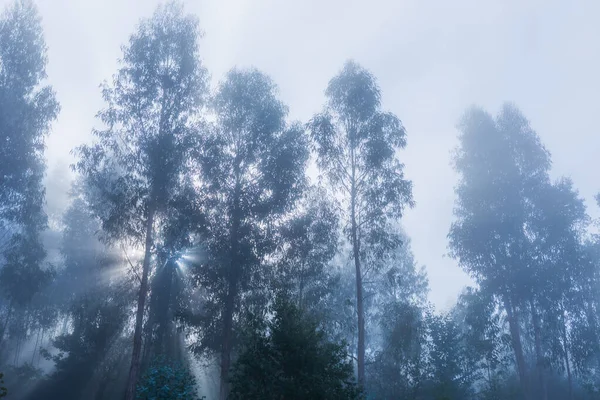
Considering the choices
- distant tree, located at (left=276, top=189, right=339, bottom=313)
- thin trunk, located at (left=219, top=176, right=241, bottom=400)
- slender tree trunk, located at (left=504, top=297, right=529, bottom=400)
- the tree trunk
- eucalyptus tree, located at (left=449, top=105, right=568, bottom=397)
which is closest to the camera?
the tree trunk

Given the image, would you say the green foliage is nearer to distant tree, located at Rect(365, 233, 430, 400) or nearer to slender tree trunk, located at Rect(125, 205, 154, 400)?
slender tree trunk, located at Rect(125, 205, 154, 400)

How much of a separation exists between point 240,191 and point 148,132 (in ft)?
17.0

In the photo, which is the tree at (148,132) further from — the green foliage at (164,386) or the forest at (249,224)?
the green foliage at (164,386)

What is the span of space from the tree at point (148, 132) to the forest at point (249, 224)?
72mm

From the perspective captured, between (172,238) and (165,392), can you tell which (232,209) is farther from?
(165,392)

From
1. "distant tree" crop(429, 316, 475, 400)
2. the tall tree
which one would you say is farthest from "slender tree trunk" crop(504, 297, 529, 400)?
"distant tree" crop(429, 316, 475, 400)

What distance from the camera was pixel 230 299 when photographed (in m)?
21.7

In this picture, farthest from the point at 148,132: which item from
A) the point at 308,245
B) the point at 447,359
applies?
the point at 447,359

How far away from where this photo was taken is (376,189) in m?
23.5

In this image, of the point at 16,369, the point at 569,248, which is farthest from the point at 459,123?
the point at 16,369

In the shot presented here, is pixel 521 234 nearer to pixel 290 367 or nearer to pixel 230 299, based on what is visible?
pixel 230 299

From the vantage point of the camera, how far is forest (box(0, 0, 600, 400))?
2147cm

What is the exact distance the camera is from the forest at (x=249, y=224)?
845 inches

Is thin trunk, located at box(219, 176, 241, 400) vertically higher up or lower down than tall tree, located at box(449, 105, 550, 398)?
lower down
